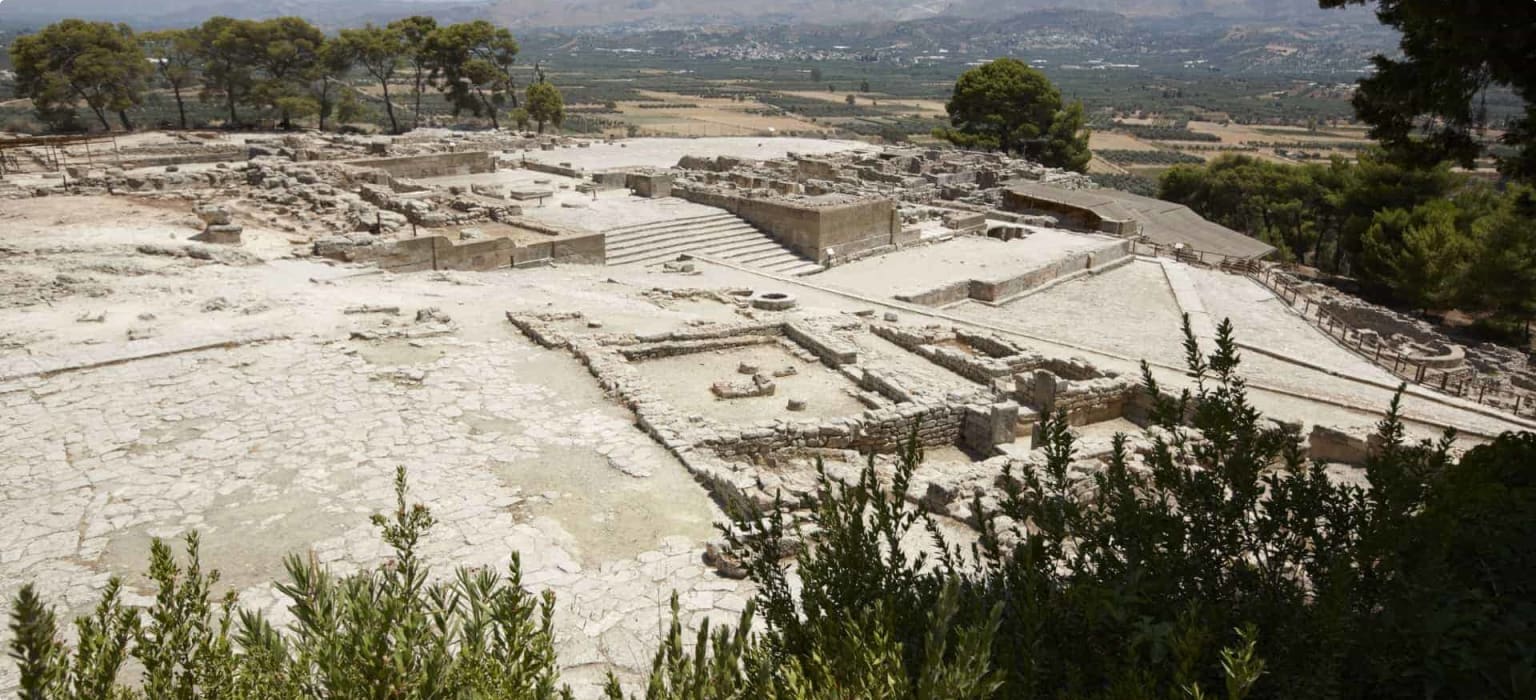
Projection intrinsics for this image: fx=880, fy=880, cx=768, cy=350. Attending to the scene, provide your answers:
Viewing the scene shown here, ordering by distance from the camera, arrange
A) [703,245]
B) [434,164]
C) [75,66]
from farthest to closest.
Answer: [75,66] → [434,164] → [703,245]

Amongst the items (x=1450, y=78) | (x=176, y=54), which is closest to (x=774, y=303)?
(x=1450, y=78)

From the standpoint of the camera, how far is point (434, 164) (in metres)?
26.9

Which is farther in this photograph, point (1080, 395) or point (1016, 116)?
point (1016, 116)

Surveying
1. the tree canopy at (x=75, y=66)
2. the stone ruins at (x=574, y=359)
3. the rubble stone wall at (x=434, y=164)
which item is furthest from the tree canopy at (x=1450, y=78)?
the tree canopy at (x=75, y=66)

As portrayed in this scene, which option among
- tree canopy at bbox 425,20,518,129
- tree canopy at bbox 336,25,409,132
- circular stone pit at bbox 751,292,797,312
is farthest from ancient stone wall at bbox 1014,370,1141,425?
tree canopy at bbox 425,20,518,129

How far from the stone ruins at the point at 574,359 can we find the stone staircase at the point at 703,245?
0.11 m

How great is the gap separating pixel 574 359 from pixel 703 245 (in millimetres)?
10357

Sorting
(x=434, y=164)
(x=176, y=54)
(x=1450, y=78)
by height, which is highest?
(x=176, y=54)

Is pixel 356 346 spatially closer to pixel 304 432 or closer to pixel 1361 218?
pixel 304 432

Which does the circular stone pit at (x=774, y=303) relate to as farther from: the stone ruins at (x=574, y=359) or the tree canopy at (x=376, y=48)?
the tree canopy at (x=376, y=48)

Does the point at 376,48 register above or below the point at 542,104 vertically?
above

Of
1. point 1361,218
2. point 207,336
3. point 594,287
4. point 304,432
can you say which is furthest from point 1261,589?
point 1361,218

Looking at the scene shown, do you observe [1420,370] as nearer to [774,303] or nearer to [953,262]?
[953,262]

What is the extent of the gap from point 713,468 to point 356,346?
5753 mm
